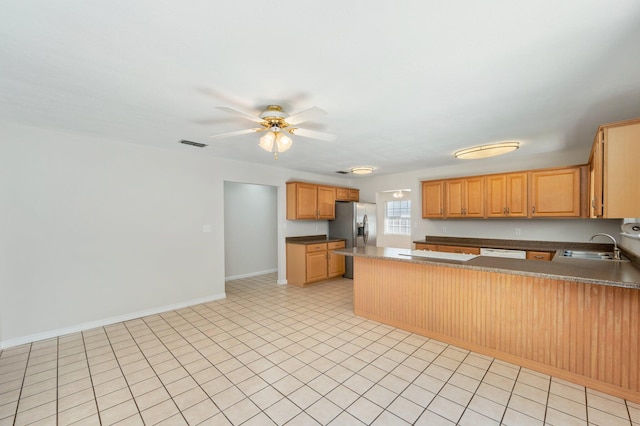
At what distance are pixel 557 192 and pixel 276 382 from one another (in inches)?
186

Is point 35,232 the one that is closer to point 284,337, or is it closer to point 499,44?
point 284,337

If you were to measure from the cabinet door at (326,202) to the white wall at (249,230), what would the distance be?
A: 3.69ft

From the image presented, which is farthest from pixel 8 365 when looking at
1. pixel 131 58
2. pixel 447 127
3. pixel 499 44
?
pixel 447 127

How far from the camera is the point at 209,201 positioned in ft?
14.8

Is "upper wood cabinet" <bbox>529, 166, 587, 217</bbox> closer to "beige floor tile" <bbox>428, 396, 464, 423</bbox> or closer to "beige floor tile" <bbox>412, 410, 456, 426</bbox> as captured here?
"beige floor tile" <bbox>428, 396, 464, 423</bbox>

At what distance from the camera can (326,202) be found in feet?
20.1

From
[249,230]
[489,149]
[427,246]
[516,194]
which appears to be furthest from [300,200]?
[516,194]

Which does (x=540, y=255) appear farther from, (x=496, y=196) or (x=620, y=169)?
(x=620, y=169)

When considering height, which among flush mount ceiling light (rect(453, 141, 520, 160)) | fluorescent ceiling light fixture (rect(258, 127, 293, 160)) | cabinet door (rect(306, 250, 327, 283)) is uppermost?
flush mount ceiling light (rect(453, 141, 520, 160))

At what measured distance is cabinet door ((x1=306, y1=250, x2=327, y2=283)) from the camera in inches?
216

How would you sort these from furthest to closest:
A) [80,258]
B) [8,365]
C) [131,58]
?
[80,258]
[8,365]
[131,58]

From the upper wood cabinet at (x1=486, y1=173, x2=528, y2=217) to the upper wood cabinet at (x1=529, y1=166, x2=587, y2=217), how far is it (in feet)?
0.38

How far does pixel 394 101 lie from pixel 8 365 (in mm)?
4431

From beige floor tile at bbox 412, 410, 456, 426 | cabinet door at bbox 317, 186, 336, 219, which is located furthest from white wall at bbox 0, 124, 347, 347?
beige floor tile at bbox 412, 410, 456, 426
